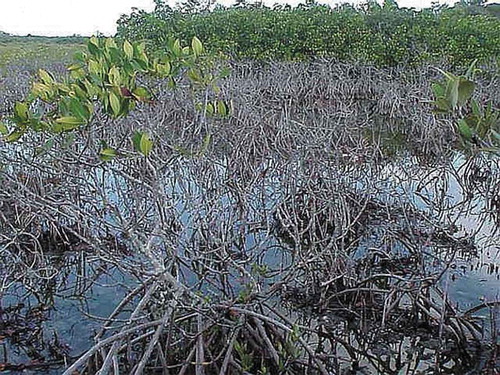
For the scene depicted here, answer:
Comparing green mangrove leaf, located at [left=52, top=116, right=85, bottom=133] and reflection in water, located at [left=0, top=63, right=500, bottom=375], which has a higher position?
green mangrove leaf, located at [left=52, top=116, right=85, bottom=133]

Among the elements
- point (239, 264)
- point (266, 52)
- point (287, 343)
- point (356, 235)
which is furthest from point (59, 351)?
point (266, 52)

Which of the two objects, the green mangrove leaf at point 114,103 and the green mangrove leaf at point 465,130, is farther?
the green mangrove leaf at point 114,103

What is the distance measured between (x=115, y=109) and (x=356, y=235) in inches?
137

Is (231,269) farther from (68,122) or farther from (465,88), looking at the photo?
(465,88)

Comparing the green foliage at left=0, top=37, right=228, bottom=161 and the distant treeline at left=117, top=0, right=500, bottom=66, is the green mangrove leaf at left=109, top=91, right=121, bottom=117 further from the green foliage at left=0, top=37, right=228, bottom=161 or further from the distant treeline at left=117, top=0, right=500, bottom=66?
the distant treeline at left=117, top=0, right=500, bottom=66

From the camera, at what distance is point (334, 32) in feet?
45.2

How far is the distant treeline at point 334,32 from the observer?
1309 centimetres

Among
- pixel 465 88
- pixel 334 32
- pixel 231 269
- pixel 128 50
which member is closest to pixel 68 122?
pixel 128 50

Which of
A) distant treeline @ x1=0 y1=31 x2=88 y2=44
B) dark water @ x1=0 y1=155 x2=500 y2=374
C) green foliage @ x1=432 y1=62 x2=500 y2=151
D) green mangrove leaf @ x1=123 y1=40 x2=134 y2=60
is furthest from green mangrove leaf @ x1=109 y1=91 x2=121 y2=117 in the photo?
distant treeline @ x1=0 y1=31 x2=88 y2=44

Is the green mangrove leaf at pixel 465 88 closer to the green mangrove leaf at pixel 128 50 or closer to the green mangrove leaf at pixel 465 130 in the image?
the green mangrove leaf at pixel 465 130

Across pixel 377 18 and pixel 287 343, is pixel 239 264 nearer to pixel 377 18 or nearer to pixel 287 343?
pixel 287 343

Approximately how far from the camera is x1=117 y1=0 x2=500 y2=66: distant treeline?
1309cm

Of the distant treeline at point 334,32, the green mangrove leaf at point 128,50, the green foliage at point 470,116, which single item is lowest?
the distant treeline at point 334,32

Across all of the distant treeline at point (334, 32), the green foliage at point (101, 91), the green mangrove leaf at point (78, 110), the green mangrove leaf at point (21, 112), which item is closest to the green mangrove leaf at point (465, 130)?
the green foliage at point (101, 91)
